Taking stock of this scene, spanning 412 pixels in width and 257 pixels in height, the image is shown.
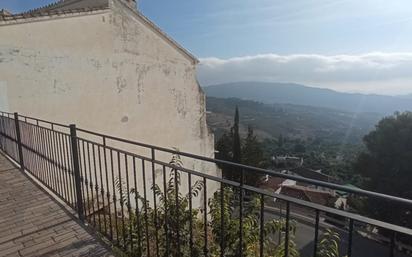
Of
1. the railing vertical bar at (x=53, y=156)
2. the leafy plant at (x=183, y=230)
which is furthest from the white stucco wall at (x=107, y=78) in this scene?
the leafy plant at (x=183, y=230)

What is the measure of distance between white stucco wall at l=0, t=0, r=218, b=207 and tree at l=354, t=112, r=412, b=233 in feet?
34.6

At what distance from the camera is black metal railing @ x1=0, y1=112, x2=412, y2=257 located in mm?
1622

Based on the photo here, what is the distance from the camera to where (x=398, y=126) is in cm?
1742

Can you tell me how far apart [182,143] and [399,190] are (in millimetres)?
12475

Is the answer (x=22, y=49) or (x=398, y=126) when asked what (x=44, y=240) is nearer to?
(x=22, y=49)

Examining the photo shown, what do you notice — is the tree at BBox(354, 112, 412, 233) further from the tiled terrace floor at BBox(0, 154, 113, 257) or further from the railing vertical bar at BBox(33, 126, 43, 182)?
the tiled terrace floor at BBox(0, 154, 113, 257)

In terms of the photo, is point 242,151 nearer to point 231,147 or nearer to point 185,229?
point 231,147

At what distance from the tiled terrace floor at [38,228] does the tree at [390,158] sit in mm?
15943

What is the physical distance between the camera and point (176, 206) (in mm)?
2430

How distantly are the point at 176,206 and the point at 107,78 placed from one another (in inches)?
351

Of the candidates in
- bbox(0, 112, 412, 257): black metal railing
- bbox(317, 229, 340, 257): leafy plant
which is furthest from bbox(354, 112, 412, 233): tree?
bbox(317, 229, 340, 257): leafy plant

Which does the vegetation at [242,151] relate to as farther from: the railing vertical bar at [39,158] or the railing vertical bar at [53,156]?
the railing vertical bar at [53,156]

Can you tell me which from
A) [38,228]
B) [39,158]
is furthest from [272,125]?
[38,228]

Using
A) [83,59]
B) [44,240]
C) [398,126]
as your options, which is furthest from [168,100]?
[398,126]
